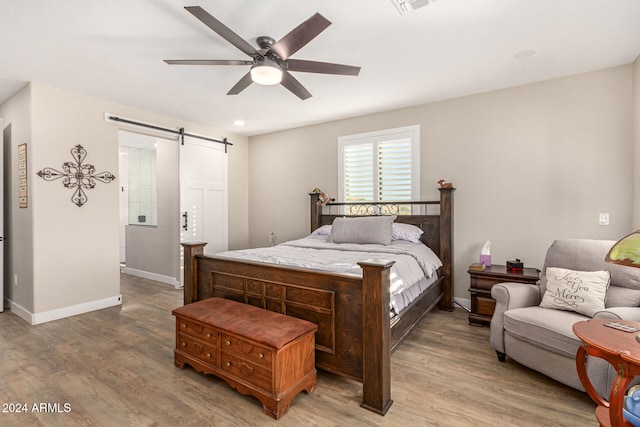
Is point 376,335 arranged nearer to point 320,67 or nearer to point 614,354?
point 614,354

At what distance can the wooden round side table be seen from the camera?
4.46 feet

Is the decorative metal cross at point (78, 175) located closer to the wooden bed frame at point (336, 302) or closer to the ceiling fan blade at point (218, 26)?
the wooden bed frame at point (336, 302)

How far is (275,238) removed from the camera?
5457 millimetres

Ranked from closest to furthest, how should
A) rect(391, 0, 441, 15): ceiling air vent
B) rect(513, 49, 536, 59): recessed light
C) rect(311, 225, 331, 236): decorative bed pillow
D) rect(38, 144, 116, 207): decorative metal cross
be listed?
rect(391, 0, 441, 15): ceiling air vent → rect(513, 49, 536, 59): recessed light → rect(38, 144, 116, 207): decorative metal cross → rect(311, 225, 331, 236): decorative bed pillow

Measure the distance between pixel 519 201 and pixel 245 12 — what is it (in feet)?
10.8

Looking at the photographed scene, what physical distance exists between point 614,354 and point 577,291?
41.3 inches

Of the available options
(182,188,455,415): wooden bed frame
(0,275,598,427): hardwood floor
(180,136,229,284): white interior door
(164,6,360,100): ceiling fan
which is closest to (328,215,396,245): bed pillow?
(182,188,455,415): wooden bed frame

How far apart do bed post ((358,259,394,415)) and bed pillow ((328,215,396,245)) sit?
171 cm

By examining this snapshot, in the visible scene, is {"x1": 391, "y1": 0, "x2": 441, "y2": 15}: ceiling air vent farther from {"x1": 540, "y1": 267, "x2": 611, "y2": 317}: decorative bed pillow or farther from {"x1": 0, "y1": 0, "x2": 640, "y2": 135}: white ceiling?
{"x1": 540, "y1": 267, "x2": 611, "y2": 317}: decorative bed pillow

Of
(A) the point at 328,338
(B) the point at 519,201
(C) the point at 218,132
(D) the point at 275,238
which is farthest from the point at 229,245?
(B) the point at 519,201

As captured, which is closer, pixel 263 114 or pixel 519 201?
pixel 519 201

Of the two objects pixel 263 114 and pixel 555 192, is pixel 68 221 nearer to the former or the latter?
pixel 263 114

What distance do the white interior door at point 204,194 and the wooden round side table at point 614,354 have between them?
4765mm

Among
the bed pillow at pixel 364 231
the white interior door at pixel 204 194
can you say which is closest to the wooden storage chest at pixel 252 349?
the bed pillow at pixel 364 231
